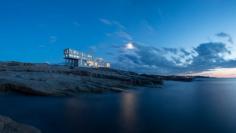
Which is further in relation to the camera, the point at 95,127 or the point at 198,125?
the point at 198,125

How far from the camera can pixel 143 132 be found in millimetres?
18812

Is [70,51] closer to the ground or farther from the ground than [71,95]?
farther from the ground

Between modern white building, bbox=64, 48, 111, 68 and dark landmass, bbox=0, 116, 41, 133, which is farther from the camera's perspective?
modern white building, bbox=64, 48, 111, 68

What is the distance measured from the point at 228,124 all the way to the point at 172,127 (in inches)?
253

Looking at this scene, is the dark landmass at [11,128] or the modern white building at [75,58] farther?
the modern white building at [75,58]

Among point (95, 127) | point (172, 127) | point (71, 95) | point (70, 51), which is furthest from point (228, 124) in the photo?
point (70, 51)

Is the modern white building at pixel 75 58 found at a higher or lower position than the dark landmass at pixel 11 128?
higher

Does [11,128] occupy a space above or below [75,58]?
below

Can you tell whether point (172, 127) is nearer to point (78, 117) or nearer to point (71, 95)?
point (78, 117)

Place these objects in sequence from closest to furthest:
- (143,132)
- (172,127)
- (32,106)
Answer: (143,132)
(172,127)
(32,106)

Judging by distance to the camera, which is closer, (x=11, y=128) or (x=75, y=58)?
(x=11, y=128)

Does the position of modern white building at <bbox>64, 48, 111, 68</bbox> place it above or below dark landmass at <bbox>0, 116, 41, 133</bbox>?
above

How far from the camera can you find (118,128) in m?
19.8

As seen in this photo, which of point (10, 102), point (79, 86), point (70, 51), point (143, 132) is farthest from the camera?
point (70, 51)
